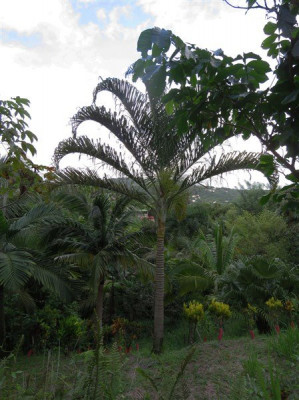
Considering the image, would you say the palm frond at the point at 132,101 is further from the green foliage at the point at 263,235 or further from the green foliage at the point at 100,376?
the green foliage at the point at 263,235

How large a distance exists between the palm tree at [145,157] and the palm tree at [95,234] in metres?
0.92

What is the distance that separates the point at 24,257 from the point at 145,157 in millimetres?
3545

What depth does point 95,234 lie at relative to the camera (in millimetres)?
9688

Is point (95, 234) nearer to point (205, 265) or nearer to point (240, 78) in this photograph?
point (205, 265)

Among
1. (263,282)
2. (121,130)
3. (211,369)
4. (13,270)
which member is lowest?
(211,369)

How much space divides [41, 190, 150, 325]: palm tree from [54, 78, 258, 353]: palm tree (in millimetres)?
916

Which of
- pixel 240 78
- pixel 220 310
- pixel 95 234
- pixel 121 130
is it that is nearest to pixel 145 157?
pixel 121 130

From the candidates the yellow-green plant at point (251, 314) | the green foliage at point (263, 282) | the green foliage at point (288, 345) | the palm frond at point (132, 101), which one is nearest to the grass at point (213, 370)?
the green foliage at point (288, 345)

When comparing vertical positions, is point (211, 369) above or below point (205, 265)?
below

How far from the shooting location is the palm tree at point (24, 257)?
23.3ft

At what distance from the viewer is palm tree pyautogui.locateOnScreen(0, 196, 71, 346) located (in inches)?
279

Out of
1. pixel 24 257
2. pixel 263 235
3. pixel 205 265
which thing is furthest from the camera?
pixel 263 235

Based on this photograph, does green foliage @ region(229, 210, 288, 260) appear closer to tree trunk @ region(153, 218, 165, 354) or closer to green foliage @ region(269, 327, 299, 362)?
tree trunk @ region(153, 218, 165, 354)

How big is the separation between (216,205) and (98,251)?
71.4 feet
